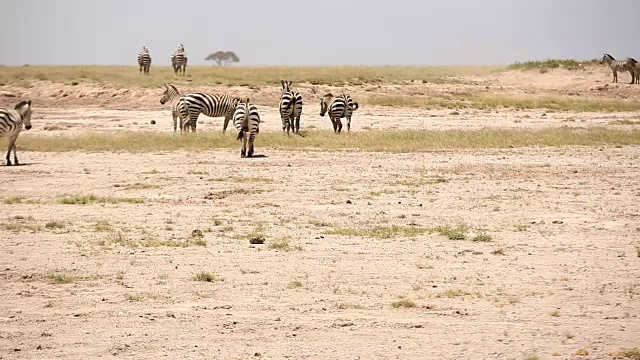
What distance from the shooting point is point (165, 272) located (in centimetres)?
1080

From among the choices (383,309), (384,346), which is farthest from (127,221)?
(384,346)

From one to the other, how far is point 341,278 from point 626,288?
9.12 feet

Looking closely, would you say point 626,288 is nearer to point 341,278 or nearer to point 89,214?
point 341,278

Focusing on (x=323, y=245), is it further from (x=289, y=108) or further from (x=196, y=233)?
(x=289, y=108)

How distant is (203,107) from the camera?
26688 millimetres

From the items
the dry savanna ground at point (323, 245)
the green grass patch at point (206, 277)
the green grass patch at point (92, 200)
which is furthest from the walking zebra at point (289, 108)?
the green grass patch at point (206, 277)

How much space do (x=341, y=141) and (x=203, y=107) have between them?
13.5ft

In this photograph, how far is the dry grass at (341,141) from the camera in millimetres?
23812

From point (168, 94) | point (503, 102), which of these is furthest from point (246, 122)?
point (503, 102)

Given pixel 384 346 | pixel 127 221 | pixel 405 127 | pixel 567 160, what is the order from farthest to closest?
pixel 405 127 → pixel 567 160 → pixel 127 221 → pixel 384 346

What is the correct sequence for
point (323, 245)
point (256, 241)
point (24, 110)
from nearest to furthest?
point (323, 245) < point (256, 241) < point (24, 110)

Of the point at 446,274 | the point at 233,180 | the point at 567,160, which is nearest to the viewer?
the point at 446,274

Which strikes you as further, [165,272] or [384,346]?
[165,272]

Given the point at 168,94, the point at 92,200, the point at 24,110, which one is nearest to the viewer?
the point at 92,200
